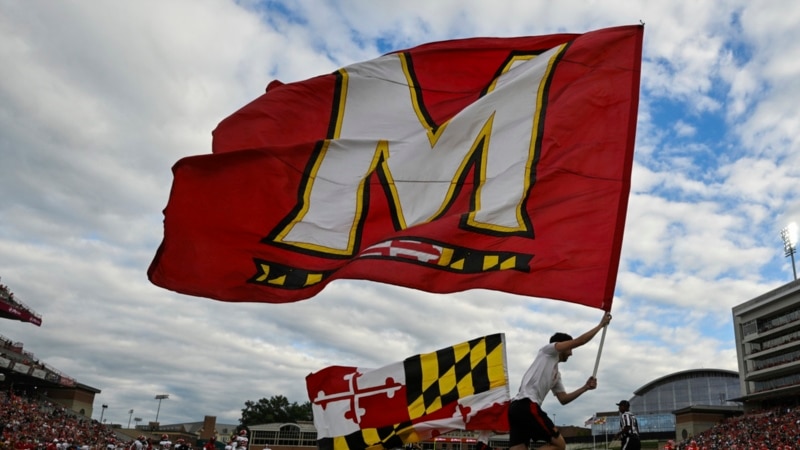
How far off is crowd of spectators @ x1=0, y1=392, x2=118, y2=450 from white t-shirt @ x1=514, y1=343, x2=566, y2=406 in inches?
1490

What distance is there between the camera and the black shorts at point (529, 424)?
5516mm

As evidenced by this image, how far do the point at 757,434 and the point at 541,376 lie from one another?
160 ft

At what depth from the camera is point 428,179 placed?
765 centimetres

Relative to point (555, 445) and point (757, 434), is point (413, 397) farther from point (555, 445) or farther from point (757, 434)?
point (757, 434)

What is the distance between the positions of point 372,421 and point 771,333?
6636cm

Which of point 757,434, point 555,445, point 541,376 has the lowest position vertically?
point 555,445

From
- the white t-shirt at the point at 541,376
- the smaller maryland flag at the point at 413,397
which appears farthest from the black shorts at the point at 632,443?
the white t-shirt at the point at 541,376

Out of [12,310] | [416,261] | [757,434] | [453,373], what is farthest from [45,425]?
[757,434]

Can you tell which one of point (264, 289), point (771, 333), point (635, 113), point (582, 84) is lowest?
point (264, 289)

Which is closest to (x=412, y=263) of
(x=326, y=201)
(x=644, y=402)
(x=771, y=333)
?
(x=326, y=201)

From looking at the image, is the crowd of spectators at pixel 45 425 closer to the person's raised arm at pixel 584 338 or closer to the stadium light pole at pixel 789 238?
the person's raised arm at pixel 584 338

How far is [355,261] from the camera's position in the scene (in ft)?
23.1

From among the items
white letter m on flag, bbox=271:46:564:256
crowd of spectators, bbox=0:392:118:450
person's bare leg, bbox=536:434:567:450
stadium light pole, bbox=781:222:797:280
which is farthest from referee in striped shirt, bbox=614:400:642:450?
stadium light pole, bbox=781:222:797:280

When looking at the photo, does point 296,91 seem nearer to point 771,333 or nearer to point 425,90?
point 425,90
